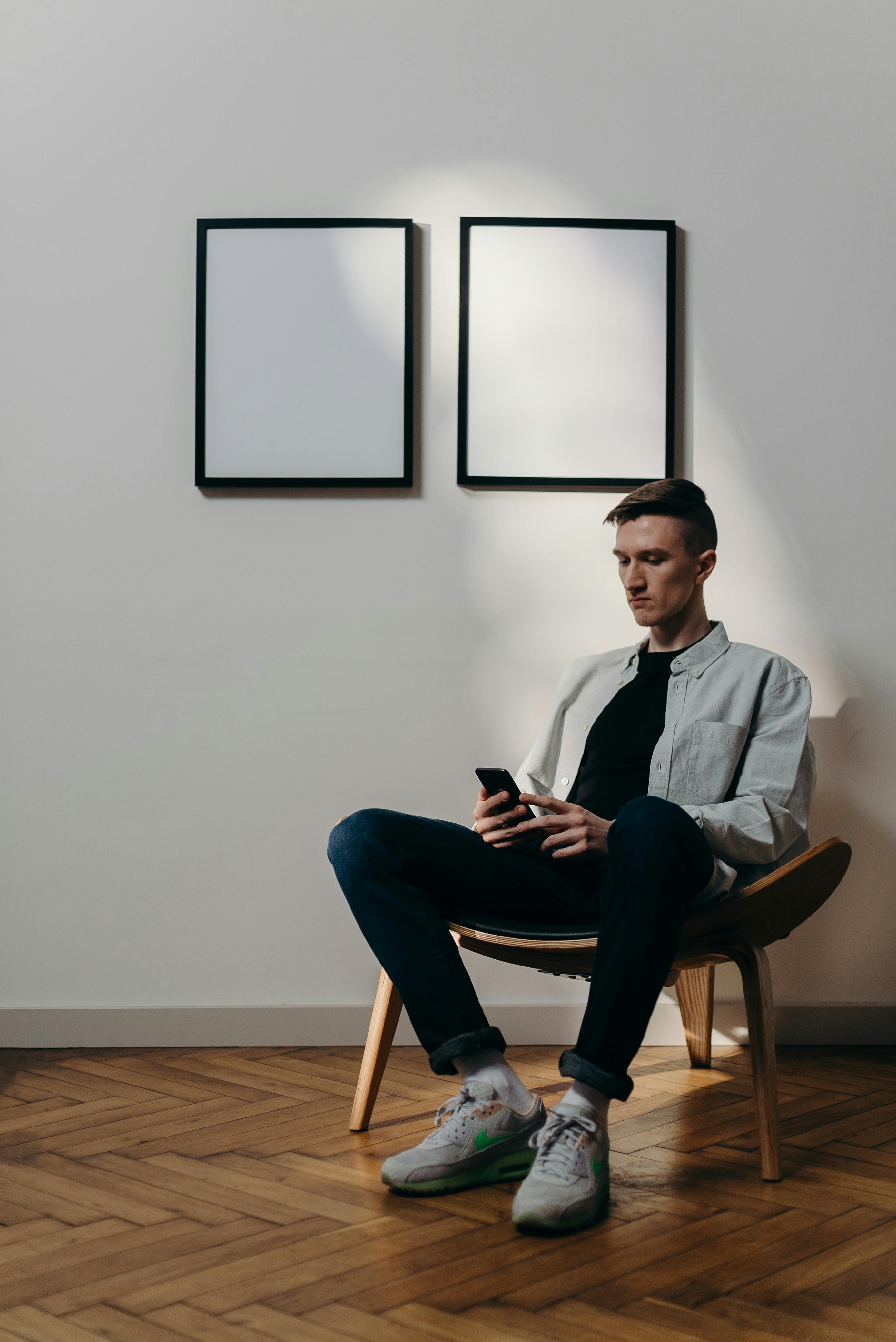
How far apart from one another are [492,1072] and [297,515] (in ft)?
4.19

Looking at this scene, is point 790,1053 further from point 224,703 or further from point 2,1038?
point 2,1038

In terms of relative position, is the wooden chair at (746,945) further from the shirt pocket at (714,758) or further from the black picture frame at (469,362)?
the black picture frame at (469,362)

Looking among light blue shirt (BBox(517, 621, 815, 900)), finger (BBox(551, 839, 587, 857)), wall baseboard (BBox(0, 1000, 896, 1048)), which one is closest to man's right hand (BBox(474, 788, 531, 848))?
finger (BBox(551, 839, 587, 857))

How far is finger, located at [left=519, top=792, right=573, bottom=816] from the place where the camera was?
1.78 m

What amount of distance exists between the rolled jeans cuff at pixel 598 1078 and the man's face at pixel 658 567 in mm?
806

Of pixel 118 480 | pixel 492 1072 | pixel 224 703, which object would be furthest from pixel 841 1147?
pixel 118 480

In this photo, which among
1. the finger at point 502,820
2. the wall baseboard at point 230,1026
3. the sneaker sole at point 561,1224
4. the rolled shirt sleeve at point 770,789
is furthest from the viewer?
the wall baseboard at point 230,1026

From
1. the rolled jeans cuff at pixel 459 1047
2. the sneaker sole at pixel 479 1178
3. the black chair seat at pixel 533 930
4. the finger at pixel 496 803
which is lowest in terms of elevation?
the sneaker sole at pixel 479 1178

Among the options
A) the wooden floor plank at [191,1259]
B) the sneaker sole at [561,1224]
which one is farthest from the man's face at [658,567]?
the wooden floor plank at [191,1259]

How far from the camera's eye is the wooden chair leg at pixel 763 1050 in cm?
162

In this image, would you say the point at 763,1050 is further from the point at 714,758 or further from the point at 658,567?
the point at 658,567

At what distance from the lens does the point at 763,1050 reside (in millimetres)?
1661

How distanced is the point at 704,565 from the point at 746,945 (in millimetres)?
683

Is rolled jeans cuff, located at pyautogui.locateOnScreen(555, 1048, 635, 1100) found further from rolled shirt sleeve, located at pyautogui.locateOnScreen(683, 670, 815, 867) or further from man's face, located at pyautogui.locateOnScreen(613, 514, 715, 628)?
man's face, located at pyautogui.locateOnScreen(613, 514, 715, 628)
